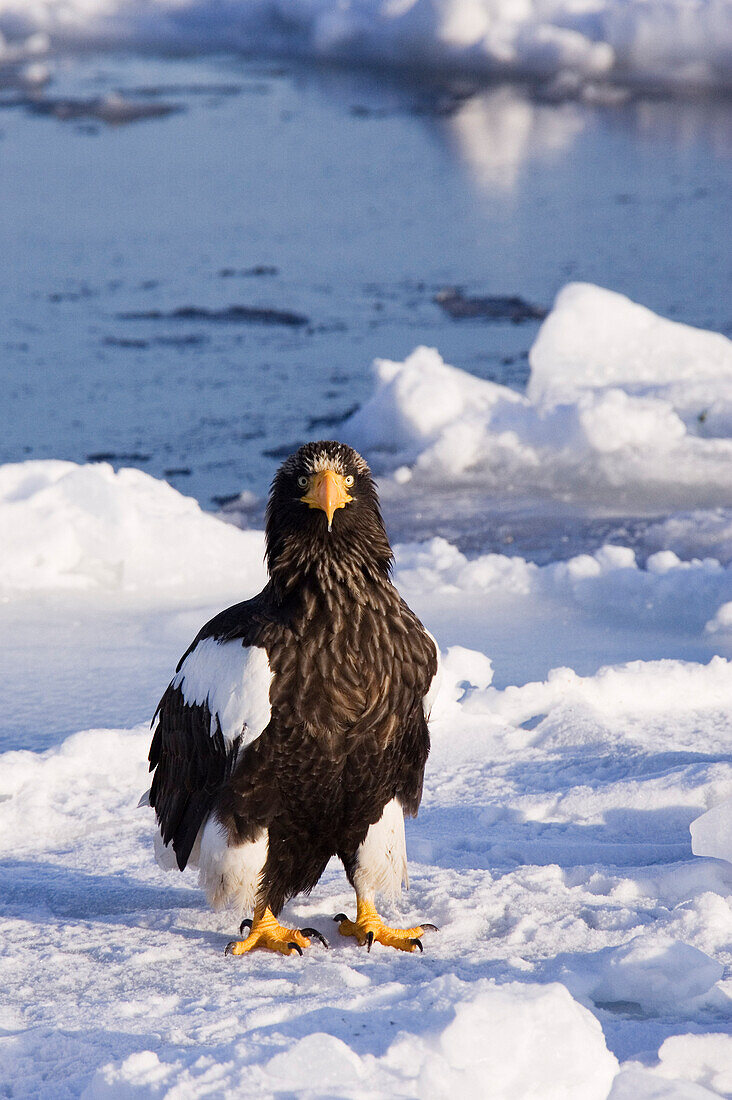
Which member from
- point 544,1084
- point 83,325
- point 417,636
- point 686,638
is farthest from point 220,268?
point 544,1084

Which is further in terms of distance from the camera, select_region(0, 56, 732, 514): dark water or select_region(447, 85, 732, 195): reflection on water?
select_region(447, 85, 732, 195): reflection on water

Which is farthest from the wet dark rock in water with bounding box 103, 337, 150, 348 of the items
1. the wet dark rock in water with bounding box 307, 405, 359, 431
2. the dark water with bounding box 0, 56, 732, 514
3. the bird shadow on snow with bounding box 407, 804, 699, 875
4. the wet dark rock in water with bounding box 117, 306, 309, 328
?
the bird shadow on snow with bounding box 407, 804, 699, 875

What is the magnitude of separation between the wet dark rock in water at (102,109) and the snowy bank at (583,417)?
11.4 metres

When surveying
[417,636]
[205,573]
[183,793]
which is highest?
[417,636]

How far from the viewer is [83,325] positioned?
9.79 metres

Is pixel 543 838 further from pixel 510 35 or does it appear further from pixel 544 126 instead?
pixel 510 35

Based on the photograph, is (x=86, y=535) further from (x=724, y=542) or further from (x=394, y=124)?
(x=394, y=124)

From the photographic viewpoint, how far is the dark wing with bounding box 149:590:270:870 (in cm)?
267

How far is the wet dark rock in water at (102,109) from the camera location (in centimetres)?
1798

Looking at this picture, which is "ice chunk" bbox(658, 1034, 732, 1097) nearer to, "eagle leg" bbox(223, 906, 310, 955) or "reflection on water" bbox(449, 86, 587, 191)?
"eagle leg" bbox(223, 906, 310, 955)

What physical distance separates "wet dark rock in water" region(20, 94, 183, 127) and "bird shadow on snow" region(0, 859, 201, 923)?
15.8 m

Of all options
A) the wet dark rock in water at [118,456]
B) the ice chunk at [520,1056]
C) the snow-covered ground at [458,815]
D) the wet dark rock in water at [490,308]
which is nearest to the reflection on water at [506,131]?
the wet dark rock in water at [490,308]

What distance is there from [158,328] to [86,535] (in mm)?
4607

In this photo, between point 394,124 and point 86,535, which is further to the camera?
point 394,124
